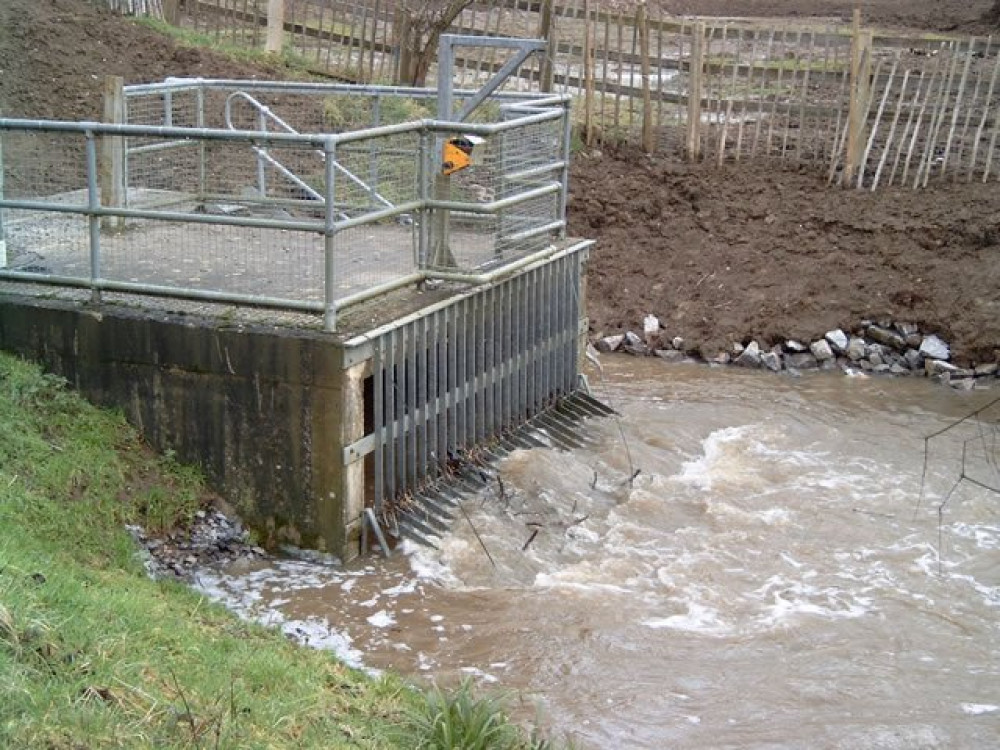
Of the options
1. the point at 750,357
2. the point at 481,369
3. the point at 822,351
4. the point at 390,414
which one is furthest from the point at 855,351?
the point at 390,414

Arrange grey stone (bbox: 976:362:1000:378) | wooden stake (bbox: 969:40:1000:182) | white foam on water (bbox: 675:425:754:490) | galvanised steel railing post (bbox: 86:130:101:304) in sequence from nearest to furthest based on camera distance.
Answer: galvanised steel railing post (bbox: 86:130:101:304)
white foam on water (bbox: 675:425:754:490)
grey stone (bbox: 976:362:1000:378)
wooden stake (bbox: 969:40:1000:182)

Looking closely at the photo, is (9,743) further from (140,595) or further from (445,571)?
(445,571)

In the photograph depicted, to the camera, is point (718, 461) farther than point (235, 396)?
Yes

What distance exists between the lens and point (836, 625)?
854 centimetres

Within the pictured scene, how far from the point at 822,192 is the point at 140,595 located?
11.4 metres

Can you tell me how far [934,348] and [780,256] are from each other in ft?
7.13

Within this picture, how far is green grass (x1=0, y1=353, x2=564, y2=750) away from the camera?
5113mm

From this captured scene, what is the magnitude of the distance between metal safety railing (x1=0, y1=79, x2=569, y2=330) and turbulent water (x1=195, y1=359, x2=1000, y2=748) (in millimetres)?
1816

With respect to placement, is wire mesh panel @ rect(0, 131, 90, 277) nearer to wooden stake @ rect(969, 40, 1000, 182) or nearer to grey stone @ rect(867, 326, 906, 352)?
grey stone @ rect(867, 326, 906, 352)

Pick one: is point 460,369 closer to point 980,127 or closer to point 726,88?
point 980,127

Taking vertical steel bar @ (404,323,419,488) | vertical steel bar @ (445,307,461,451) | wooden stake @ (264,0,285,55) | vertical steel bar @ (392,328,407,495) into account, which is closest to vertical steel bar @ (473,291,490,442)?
vertical steel bar @ (445,307,461,451)

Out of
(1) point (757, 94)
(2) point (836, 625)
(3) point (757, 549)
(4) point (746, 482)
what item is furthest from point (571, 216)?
(2) point (836, 625)

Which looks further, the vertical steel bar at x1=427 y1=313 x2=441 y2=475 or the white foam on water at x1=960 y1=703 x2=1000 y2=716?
the vertical steel bar at x1=427 y1=313 x2=441 y2=475

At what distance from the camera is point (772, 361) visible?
1438 cm
